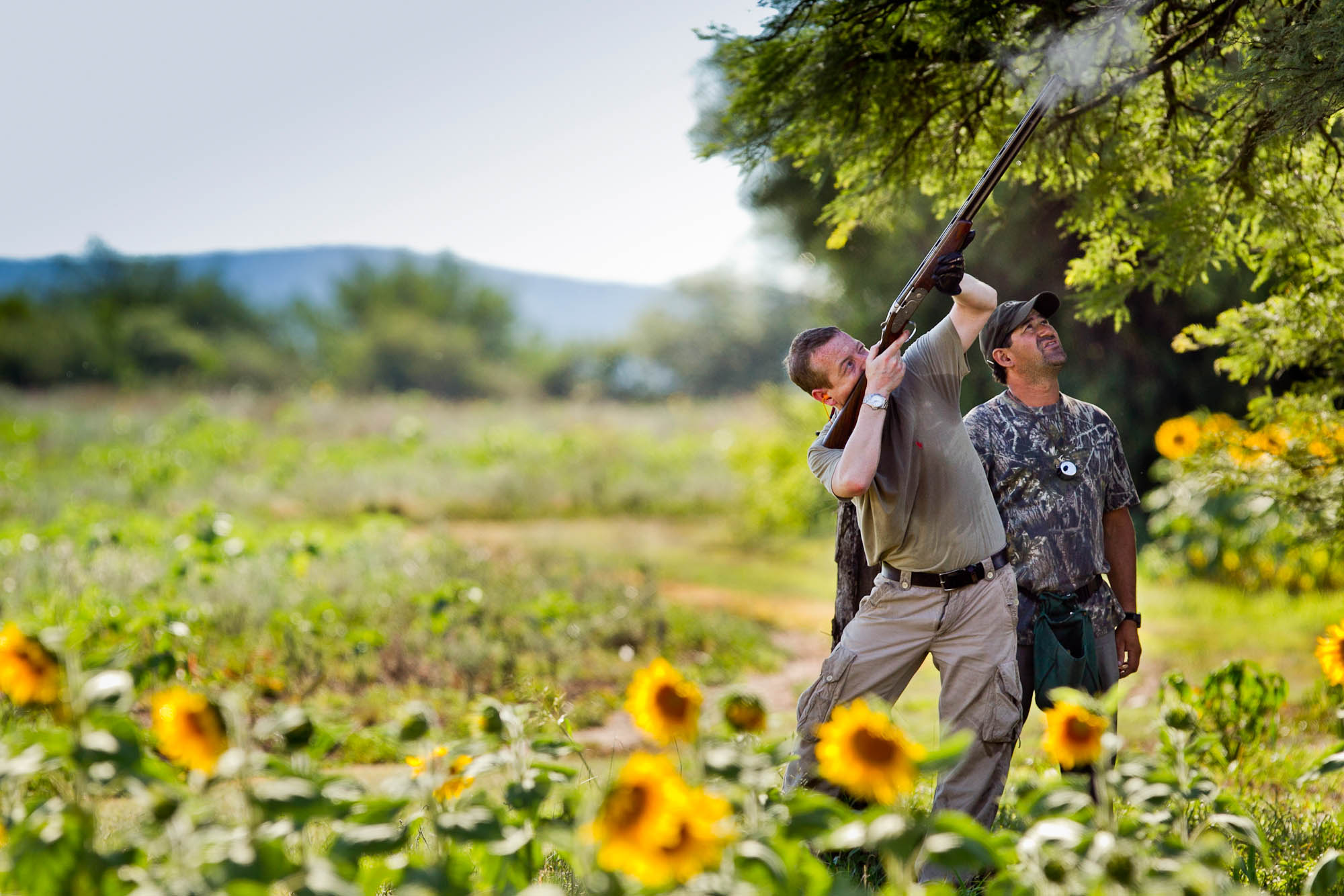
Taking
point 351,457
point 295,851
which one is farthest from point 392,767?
point 351,457

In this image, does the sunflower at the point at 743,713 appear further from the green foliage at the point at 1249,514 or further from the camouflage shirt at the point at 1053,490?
the green foliage at the point at 1249,514

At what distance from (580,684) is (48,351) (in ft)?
89.9

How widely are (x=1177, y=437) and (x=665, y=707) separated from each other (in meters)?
6.88

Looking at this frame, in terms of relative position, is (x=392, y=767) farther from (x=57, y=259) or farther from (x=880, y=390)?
(x=57, y=259)

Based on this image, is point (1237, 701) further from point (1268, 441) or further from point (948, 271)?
point (948, 271)

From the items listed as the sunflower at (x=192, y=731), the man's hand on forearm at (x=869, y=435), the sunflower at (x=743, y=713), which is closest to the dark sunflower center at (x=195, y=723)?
the sunflower at (x=192, y=731)

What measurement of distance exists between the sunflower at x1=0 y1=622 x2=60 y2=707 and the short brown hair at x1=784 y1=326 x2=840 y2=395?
2.10 meters

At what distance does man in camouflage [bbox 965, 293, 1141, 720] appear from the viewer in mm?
3557

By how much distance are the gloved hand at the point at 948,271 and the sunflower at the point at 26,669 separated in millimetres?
2472

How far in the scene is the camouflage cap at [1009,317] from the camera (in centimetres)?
363

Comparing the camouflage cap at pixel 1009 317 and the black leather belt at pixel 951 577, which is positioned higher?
the camouflage cap at pixel 1009 317

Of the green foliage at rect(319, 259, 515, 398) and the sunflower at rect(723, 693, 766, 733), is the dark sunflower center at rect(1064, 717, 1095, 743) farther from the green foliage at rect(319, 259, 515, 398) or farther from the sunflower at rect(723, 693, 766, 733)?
the green foliage at rect(319, 259, 515, 398)

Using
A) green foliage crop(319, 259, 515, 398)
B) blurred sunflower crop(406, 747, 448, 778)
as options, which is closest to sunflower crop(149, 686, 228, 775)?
blurred sunflower crop(406, 747, 448, 778)

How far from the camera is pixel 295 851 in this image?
134 inches
